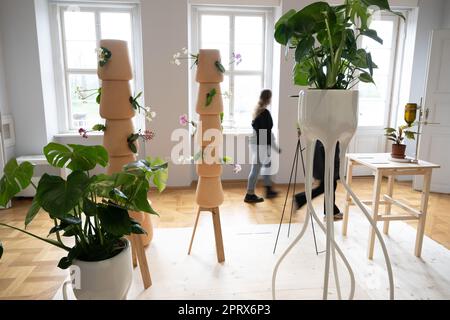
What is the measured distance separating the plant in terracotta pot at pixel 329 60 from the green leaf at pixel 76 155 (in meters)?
0.88

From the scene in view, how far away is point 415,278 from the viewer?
7.77 feet

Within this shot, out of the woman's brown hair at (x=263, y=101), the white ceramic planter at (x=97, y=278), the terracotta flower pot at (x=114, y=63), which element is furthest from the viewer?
the woman's brown hair at (x=263, y=101)

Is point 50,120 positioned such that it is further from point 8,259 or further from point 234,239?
point 234,239

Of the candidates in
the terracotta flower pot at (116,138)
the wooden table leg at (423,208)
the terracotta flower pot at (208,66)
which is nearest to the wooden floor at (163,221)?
the wooden table leg at (423,208)

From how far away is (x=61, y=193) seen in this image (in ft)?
4.07

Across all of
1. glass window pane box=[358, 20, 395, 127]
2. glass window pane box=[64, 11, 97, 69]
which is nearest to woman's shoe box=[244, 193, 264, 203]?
glass window pane box=[358, 20, 395, 127]

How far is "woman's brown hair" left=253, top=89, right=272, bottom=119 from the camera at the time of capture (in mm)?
3811

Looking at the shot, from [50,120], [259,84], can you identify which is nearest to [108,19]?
[50,120]

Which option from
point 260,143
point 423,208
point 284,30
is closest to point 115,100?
point 284,30

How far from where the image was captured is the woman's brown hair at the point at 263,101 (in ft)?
12.5

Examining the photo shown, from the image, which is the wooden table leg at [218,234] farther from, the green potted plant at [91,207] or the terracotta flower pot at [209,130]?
the green potted plant at [91,207]

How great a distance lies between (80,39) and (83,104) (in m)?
0.93

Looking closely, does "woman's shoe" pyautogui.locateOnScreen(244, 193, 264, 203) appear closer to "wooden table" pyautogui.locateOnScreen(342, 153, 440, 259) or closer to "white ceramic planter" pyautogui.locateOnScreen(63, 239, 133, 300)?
"wooden table" pyautogui.locateOnScreen(342, 153, 440, 259)
